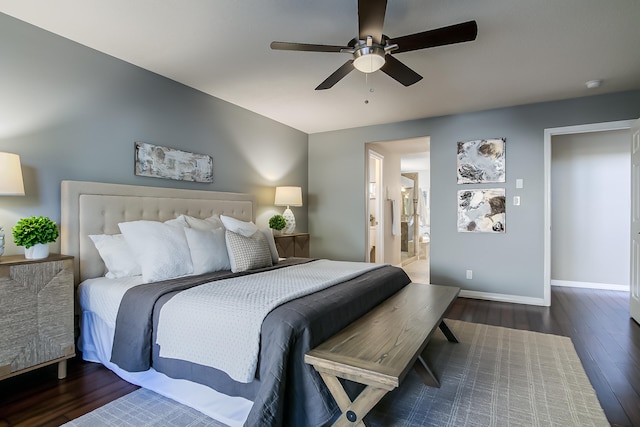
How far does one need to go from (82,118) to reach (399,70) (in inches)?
100

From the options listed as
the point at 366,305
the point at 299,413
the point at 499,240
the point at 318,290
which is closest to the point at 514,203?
the point at 499,240

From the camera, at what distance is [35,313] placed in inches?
83.4

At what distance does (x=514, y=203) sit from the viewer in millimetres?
4238

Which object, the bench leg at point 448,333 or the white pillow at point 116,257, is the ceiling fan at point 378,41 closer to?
the white pillow at point 116,257

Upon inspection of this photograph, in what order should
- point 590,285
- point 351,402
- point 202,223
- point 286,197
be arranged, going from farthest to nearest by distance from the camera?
point 590,285 < point 286,197 < point 202,223 < point 351,402

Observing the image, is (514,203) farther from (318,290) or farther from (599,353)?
(318,290)

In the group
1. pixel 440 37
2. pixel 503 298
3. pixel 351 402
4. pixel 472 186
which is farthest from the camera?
pixel 472 186

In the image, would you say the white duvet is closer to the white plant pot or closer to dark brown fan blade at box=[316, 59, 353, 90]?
the white plant pot

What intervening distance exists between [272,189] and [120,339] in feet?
9.92

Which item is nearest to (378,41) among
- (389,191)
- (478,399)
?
(478,399)

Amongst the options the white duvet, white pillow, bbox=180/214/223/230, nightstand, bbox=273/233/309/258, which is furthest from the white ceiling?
the white duvet

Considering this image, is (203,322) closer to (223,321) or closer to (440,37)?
(223,321)

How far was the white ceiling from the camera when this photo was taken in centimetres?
221

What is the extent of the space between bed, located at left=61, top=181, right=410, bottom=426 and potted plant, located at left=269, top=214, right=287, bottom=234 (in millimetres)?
1154
